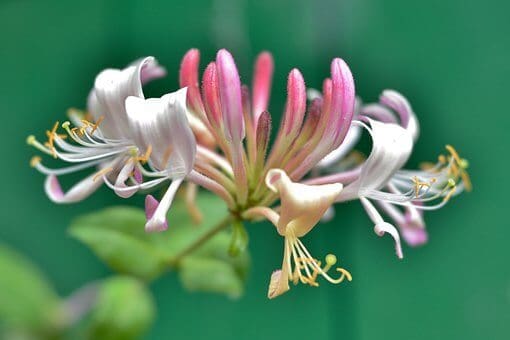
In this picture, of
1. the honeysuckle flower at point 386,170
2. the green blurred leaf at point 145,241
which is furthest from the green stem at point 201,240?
the honeysuckle flower at point 386,170

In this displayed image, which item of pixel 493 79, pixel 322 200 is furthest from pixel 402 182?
pixel 493 79

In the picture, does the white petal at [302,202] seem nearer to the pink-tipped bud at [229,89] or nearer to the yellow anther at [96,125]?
the pink-tipped bud at [229,89]

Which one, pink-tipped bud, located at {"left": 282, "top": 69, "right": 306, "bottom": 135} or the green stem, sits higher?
pink-tipped bud, located at {"left": 282, "top": 69, "right": 306, "bottom": 135}

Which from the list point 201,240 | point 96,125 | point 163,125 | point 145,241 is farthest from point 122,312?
point 163,125

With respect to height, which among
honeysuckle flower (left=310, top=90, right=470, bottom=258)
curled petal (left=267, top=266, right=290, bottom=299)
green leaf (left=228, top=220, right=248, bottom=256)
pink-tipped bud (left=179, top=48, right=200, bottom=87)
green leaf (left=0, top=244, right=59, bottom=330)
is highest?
pink-tipped bud (left=179, top=48, right=200, bottom=87)

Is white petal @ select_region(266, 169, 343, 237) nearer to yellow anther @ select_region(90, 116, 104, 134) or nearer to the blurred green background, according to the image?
yellow anther @ select_region(90, 116, 104, 134)

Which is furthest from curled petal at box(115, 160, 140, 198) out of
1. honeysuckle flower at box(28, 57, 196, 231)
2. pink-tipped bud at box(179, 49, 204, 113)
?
pink-tipped bud at box(179, 49, 204, 113)

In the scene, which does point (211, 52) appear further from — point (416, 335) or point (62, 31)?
point (416, 335)

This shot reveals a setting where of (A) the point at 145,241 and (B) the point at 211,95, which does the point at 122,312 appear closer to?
(A) the point at 145,241
